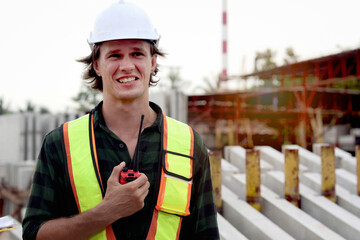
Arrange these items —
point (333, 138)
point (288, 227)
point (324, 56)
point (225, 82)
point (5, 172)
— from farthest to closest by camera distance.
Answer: point (225, 82) < point (333, 138) < point (324, 56) < point (5, 172) < point (288, 227)

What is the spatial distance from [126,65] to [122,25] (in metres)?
0.22

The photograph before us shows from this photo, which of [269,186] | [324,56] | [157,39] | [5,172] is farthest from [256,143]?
[157,39]

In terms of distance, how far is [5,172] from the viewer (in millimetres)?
10883

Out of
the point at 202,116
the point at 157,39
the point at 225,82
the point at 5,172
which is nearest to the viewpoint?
the point at 157,39

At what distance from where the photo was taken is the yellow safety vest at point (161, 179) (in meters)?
1.89

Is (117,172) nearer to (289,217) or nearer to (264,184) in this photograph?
(289,217)

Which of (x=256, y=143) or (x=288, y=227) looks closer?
(x=288, y=227)

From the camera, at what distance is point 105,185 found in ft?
6.33

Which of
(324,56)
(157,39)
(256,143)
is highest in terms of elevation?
(324,56)

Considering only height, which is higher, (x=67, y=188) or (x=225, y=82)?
(x=225, y=82)

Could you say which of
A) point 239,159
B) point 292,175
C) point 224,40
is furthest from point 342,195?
point 224,40

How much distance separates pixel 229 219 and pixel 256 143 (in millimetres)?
14167

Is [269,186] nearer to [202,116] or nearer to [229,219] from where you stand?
[229,219]

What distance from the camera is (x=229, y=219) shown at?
412 centimetres
